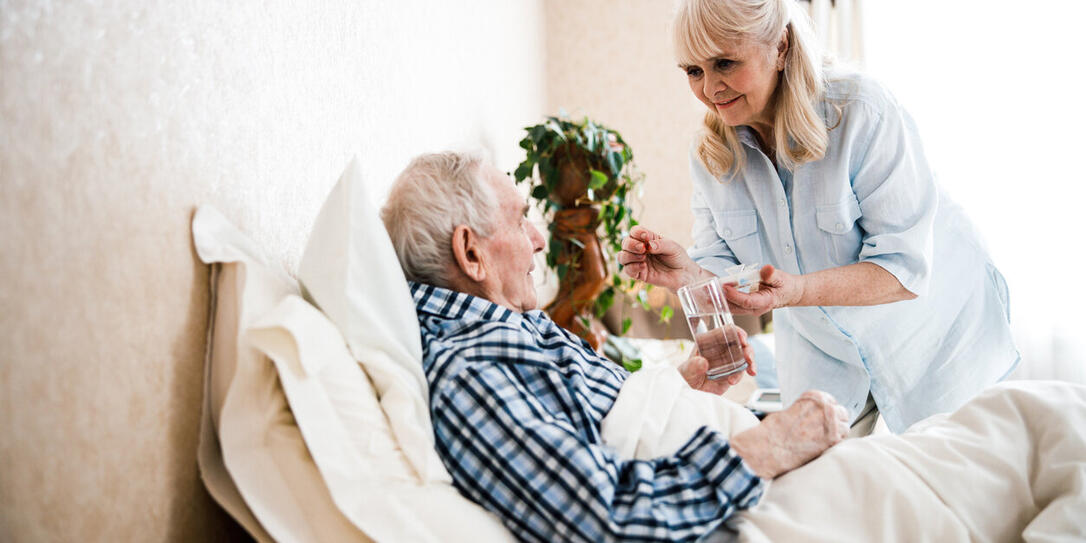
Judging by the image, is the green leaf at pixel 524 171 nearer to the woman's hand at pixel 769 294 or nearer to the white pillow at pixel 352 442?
the woman's hand at pixel 769 294

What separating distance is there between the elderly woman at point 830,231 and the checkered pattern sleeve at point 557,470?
0.47 meters

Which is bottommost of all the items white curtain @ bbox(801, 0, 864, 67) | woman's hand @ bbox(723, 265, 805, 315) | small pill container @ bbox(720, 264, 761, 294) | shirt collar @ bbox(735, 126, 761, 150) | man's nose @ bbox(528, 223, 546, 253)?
woman's hand @ bbox(723, 265, 805, 315)

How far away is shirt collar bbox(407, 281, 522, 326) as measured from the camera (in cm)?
121

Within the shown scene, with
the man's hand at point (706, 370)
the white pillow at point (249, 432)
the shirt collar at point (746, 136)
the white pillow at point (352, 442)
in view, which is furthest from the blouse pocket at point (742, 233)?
the white pillow at point (249, 432)

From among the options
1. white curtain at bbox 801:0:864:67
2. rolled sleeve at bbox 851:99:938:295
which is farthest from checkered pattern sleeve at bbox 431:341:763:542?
white curtain at bbox 801:0:864:67

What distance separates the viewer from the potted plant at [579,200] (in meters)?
2.61

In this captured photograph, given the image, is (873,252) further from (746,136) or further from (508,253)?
(508,253)

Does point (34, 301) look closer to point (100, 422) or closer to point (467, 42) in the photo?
point (100, 422)

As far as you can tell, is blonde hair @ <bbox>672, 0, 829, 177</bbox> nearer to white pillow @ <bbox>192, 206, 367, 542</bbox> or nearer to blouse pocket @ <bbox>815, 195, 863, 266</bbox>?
blouse pocket @ <bbox>815, 195, 863, 266</bbox>

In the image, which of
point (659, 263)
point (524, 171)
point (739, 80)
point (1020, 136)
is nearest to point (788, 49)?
point (739, 80)

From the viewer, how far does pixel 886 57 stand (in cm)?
380

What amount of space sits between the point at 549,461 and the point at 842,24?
3.76m

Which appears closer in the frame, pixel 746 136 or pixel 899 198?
pixel 899 198

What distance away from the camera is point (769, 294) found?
4.67 feet
